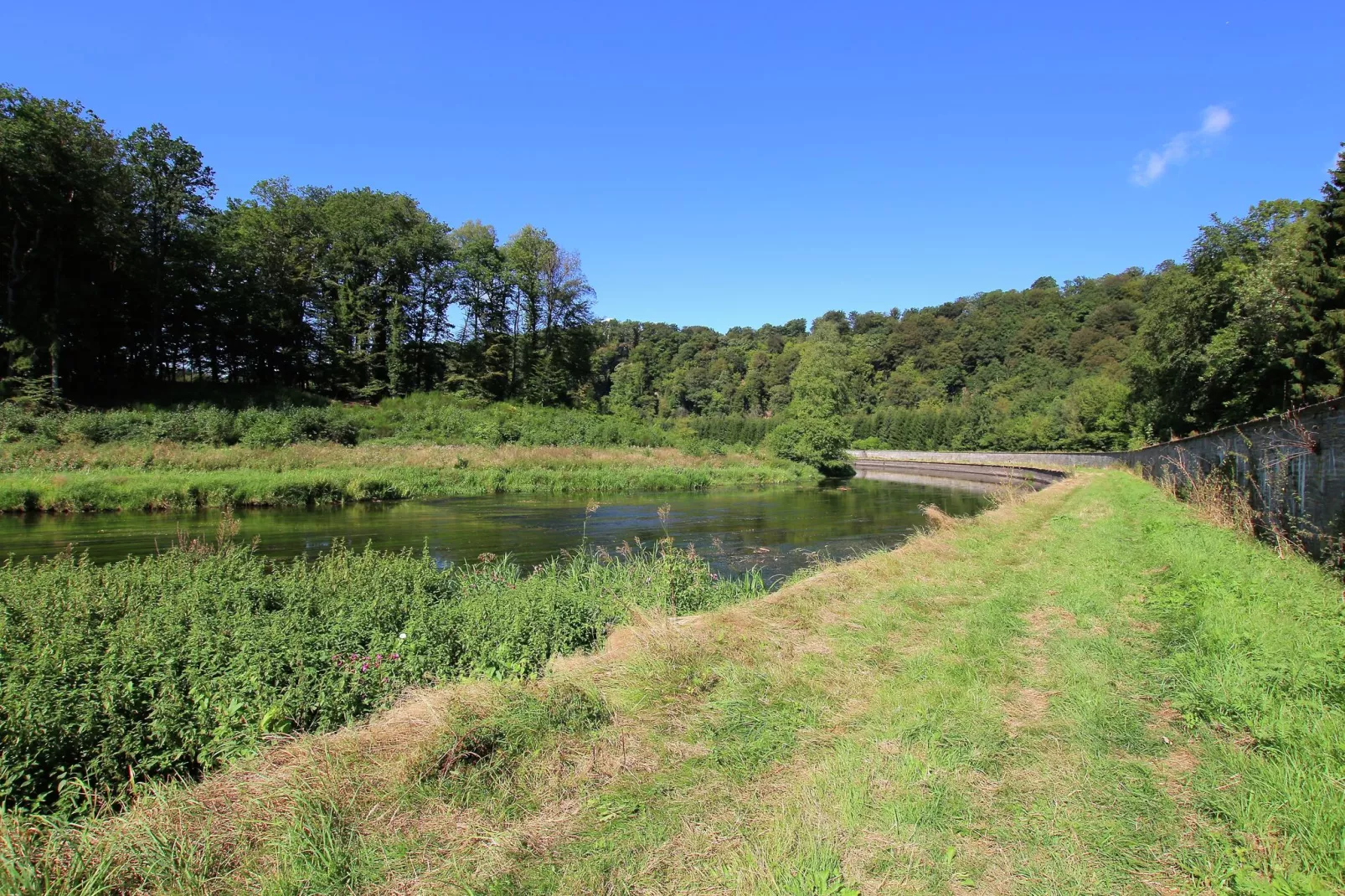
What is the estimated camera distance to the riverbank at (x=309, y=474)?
21562mm

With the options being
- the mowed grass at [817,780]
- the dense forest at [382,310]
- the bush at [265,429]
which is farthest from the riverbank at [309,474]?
the mowed grass at [817,780]

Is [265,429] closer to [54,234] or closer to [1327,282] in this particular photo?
[54,234]

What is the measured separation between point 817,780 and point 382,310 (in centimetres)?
5655

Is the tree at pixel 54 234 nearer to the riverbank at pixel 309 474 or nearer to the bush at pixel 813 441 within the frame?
the riverbank at pixel 309 474

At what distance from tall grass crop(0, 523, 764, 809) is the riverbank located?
16.3 meters

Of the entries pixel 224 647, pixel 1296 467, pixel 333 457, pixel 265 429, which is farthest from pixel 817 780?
pixel 265 429

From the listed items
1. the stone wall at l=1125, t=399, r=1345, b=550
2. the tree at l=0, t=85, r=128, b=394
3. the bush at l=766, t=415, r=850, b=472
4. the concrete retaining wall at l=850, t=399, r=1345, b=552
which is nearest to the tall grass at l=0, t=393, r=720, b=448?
the tree at l=0, t=85, r=128, b=394

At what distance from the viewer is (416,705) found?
4504 millimetres

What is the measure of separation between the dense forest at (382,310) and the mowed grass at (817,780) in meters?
31.3

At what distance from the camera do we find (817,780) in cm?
354

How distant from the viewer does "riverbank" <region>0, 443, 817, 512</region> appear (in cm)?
2156

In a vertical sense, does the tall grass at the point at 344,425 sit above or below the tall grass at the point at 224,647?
above

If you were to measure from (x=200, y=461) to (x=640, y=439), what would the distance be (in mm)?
28161

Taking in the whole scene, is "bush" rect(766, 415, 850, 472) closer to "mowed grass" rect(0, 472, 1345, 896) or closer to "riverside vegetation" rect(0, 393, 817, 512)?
"riverside vegetation" rect(0, 393, 817, 512)
